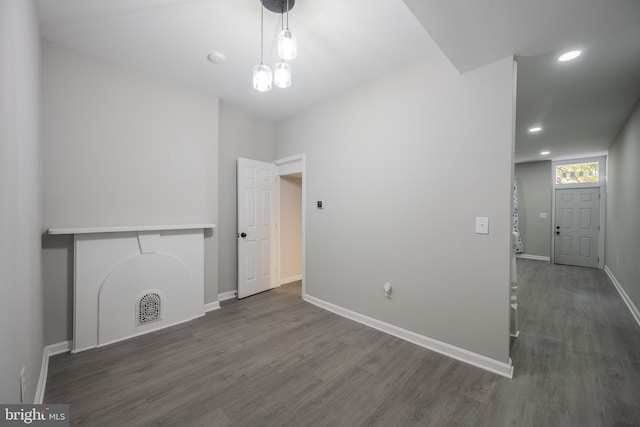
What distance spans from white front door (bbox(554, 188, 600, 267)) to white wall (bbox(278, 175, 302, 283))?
6724 millimetres

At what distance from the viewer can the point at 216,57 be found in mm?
2541

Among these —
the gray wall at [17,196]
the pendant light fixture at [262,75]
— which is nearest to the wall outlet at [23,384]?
the gray wall at [17,196]

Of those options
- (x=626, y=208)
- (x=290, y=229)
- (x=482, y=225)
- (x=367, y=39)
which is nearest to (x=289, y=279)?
(x=290, y=229)

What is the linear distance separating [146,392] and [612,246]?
7.58m

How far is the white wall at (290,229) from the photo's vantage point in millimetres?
4578

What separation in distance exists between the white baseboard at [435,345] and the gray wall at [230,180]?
164 centimetres

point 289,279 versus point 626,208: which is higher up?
point 626,208

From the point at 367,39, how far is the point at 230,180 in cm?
261

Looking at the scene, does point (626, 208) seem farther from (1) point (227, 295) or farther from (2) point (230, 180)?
(1) point (227, 295)

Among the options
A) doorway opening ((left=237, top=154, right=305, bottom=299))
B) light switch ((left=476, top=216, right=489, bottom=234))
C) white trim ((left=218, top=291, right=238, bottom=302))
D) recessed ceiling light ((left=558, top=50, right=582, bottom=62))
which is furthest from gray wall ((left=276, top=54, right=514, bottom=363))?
white trim ((left=218, top=291, right=238, bottom=302))

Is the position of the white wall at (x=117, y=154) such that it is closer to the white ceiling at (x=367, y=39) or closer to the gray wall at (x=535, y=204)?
the white ceiling at (x=367, y=39)

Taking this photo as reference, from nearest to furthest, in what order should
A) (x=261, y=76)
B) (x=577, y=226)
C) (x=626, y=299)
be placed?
1. (x=261, y=76)
2. (x=626, y=299)
3. (x=577, y=226)

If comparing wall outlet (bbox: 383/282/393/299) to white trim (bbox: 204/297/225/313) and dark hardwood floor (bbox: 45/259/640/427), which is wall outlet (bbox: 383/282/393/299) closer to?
dark hardwood floor (bbox: 45/259/640/427)

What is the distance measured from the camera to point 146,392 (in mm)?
1832
